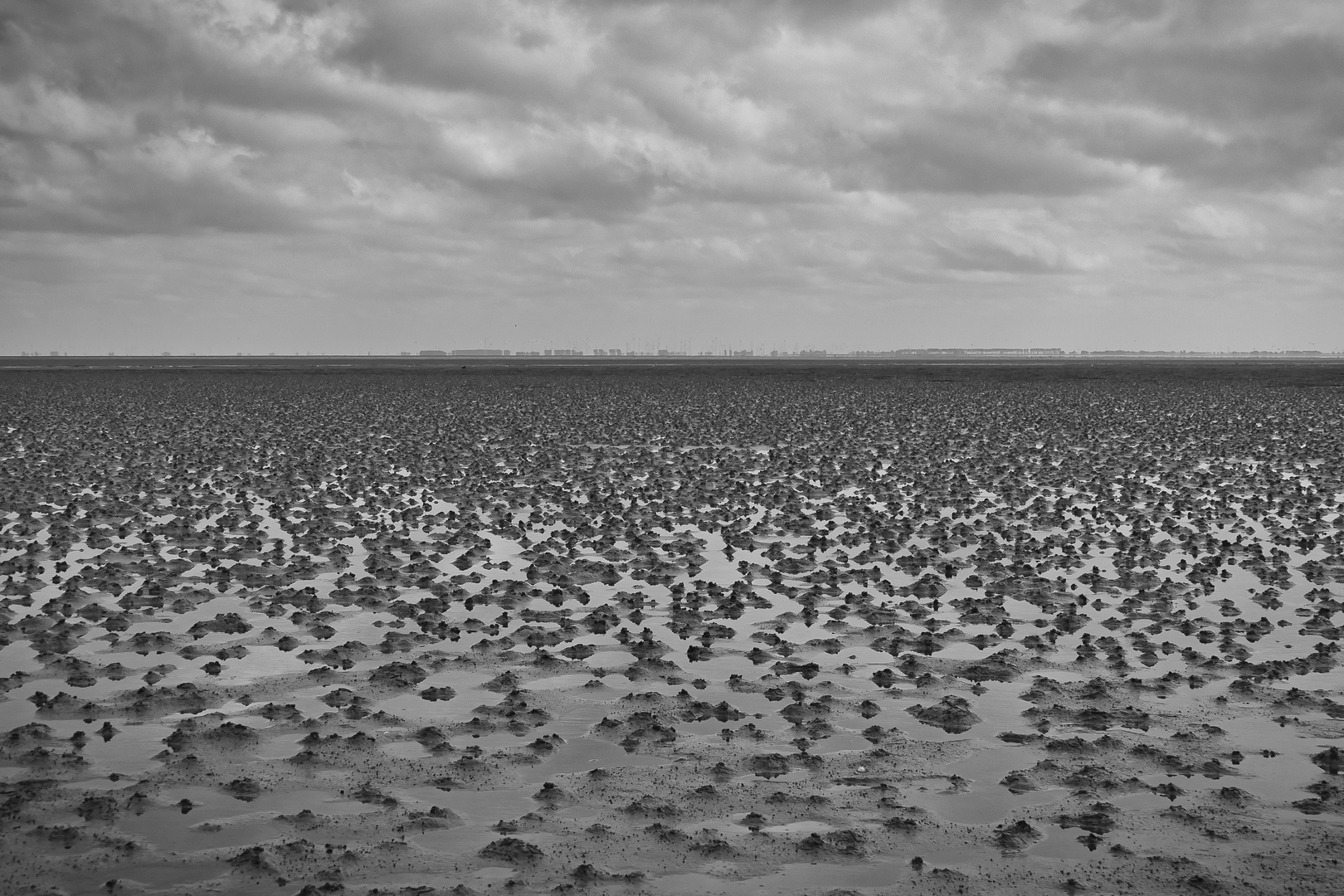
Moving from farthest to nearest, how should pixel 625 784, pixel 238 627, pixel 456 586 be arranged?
pixel 456 586 < pixel 238 627 < pixel 625 784

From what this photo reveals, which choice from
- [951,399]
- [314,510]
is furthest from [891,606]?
[951,399]

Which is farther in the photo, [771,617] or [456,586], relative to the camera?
[456,586]

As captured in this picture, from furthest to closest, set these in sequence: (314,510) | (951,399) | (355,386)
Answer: (355,386)
(951,399)
(314,510)

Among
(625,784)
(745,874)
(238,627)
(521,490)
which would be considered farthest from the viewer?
(521,490)

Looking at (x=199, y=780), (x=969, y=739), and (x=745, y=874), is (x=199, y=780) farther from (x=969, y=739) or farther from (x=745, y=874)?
(x=969, y=739)

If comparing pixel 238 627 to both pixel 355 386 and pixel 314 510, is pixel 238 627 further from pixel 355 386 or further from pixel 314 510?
pixel 355 386

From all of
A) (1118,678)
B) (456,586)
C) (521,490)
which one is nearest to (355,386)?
(521,490)
